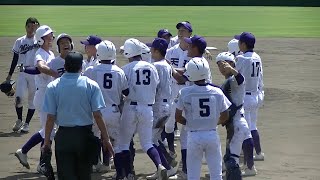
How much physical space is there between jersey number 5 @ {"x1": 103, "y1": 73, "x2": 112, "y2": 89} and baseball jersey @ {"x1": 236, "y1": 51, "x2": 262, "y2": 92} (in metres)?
2.12

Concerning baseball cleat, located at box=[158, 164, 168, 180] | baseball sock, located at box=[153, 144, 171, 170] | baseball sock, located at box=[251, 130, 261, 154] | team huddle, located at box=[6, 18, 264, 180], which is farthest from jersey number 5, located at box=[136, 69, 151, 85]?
baseball sock, located at box=[251, 130, 261, 154]

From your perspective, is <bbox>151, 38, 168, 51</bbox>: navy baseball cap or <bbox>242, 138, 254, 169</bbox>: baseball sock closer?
<bbox>151, 38, 168, 51</bbox>: navy baseball cap

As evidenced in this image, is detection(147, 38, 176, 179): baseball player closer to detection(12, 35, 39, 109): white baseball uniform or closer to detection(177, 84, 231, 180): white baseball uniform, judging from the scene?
detection(177, 84, 231, 180): white baseball uniform

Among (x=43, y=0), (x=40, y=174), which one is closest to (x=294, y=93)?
(x=40, y=174)

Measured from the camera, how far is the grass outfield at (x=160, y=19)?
1178 inches

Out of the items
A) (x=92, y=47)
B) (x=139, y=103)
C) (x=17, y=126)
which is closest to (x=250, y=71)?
(x=139, y=103)

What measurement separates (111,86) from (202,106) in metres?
1.49

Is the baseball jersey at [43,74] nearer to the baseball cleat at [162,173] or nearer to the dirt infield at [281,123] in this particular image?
the dirt infield at [281,123]

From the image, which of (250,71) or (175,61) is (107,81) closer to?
(250,71)

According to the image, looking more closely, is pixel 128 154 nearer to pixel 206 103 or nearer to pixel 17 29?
pixel 206 103

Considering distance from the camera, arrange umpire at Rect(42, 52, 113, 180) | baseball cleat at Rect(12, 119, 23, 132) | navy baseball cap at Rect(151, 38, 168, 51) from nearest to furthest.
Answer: umpire at Rect(42, 52, 113, 180), navy baseball cap at Rect(151, 38, 168, 51), baseball cleat at Rect(12, 119, 23, 132)

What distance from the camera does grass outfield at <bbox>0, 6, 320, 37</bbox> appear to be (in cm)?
2991

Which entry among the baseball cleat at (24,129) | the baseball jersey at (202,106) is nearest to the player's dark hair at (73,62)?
the baseball jersey at (202,106)

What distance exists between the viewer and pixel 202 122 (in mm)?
7996
